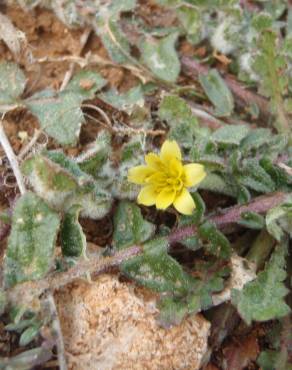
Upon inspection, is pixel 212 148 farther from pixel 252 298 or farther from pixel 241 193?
pixel 252 298

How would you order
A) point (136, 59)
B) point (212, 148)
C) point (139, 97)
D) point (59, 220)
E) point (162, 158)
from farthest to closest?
1. point (136, 59)
2. point (139, 97)
3. point (212, 148)
4. point (162, 158)
5. point (59, 220)

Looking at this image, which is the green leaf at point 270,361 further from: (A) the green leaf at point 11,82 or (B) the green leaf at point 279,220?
(A) the green leaf at point 11,82

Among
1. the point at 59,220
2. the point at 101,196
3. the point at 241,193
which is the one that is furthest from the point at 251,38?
the point at 59,220

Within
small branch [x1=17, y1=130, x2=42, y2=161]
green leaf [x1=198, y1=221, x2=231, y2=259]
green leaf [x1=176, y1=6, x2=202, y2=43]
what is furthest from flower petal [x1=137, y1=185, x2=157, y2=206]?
green leaf [x1=176, y1=6, x2=202, y2=43]

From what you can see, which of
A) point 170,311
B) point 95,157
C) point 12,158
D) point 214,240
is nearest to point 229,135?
point 214,240

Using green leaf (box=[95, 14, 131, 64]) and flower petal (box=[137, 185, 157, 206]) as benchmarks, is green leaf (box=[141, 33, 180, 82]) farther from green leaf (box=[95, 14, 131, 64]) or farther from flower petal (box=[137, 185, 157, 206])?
flower petal (box=[137, 185, 157, 206])

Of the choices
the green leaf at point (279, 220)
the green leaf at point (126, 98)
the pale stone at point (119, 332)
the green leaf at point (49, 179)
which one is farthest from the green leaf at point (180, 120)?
the pale stone at point (119, 332)

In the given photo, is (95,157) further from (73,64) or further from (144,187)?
(73,64)
